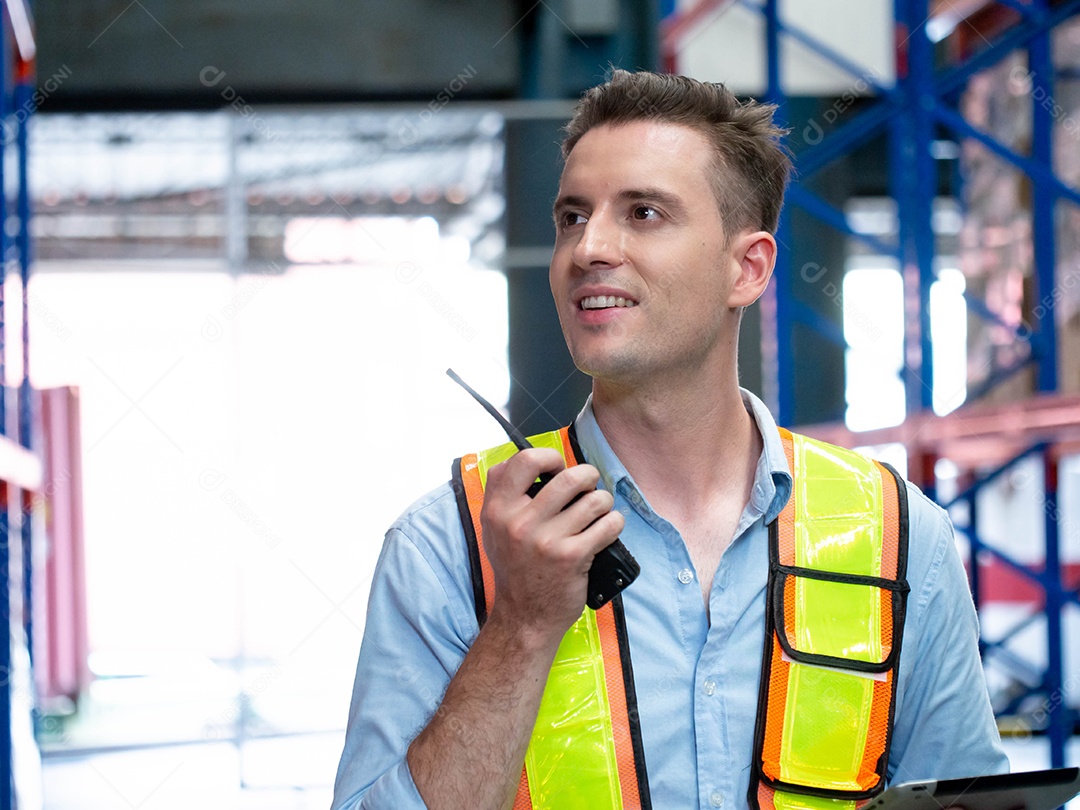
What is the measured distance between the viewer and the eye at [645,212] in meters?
2.10

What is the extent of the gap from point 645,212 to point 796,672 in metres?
0.85

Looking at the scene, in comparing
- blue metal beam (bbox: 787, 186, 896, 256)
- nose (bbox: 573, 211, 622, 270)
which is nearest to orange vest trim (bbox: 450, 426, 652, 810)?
nose (bbox: 573, 211, 622, 270)

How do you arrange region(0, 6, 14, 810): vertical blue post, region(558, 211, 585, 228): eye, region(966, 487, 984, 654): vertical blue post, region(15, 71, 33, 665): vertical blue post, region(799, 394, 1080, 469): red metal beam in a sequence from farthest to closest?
region(966, 487, 984, 654): vertical blue post < region(15, 71, 33, 665): vertical blue post < region(799, 394, 1080, 469): red metal beam < region(0, 6, 14, 810): vertical blue post < region(558, 211, 585, 228): eye

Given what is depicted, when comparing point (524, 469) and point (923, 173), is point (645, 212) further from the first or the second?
point (923, 173)

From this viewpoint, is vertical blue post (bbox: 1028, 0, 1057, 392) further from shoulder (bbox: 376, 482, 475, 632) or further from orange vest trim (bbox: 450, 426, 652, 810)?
shoulder (bbox: 376, 482, 475, 632)

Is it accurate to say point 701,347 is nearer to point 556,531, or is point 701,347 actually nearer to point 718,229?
point 718,229

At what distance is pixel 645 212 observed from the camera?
2.11 metres

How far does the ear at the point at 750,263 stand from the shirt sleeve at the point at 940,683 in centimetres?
55

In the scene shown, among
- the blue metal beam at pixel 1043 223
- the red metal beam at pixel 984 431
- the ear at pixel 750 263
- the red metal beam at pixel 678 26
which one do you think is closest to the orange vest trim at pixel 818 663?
the ear at pixel 750 263

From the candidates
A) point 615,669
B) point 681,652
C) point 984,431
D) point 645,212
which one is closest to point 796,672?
point 681,652

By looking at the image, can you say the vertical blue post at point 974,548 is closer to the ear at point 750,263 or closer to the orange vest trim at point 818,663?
the ear at point 750,263

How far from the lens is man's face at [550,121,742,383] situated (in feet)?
6.70

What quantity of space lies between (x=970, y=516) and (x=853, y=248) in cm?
722

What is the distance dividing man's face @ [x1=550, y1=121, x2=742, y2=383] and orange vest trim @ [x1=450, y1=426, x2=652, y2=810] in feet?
1.15
